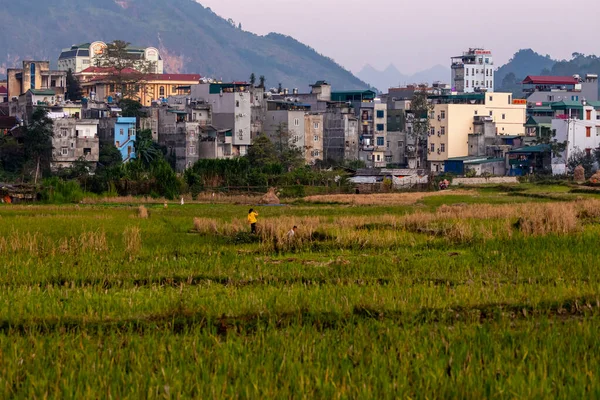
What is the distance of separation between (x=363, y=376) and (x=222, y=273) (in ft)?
23.4

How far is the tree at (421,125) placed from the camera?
3118 inches

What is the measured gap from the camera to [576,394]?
8133 mm

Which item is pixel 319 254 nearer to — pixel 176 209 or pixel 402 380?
pixel 402 380

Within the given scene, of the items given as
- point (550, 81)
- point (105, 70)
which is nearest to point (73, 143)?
point (105, 70)

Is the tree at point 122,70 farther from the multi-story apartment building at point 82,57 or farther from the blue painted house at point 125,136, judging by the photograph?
the multi-story apartment building at point 82,57

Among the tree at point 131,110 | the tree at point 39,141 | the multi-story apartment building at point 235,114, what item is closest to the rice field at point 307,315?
the tree at point 39,141

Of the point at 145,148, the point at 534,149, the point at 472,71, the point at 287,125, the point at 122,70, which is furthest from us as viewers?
the point at 472,71

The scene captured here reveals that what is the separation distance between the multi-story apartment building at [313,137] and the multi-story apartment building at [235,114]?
14.6ft

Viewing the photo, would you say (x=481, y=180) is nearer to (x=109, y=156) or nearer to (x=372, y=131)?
(x=372, y=131)

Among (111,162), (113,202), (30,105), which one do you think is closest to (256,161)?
(111,162)

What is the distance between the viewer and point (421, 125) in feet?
261

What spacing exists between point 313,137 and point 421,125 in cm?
1104

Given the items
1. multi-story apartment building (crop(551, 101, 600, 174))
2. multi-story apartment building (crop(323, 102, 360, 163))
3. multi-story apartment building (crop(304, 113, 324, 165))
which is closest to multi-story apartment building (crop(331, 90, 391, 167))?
multi-story apartment building (crop(323, 102, 360, 163))

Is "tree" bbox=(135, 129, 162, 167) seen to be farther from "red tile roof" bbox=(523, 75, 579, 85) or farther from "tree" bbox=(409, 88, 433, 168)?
"red tile roof" bbox=(523, 75, 579, 85)
